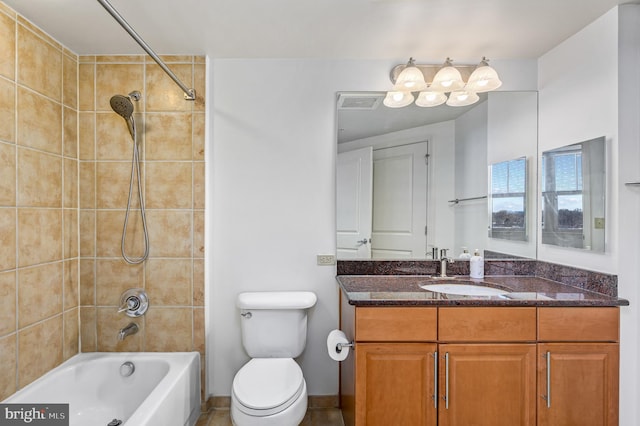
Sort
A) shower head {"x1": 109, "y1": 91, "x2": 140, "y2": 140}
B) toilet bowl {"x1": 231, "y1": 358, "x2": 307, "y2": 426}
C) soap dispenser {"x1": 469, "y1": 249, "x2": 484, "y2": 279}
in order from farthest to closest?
1. soap dispenser {"x1": 469, "y1": 249, "x2": 484, "y2": 279}
2. shower head {"x1": 109, "y1": 91, "x2": 140, "y2": 140}
3. toilet bowl {"x1": 231, "y1": 358, "x2": 307, "y2": 426}

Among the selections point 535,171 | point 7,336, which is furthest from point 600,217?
point 7,336

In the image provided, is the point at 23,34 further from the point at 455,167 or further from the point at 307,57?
the point at 455,167

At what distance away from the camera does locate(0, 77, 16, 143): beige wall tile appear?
5.24ft

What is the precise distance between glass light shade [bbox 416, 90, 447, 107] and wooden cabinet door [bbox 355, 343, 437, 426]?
4.82ft

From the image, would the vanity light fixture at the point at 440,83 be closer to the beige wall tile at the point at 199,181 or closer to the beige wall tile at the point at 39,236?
the beige wall tile at the point at 199,181

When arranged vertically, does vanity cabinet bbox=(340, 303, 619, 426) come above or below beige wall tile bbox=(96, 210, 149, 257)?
below

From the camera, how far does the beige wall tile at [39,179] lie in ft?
5.64

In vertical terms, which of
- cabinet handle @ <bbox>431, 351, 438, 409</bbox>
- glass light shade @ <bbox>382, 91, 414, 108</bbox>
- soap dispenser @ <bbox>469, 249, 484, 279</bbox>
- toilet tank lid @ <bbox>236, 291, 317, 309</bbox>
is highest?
glass light shade @ <bbox>382, 91, 414, 108</bbox>

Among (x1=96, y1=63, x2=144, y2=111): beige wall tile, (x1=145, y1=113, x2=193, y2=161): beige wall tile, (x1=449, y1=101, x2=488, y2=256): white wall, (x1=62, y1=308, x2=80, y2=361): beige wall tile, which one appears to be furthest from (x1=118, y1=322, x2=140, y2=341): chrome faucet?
(x1=449, y1=101, x2=488, y2=256): white wall

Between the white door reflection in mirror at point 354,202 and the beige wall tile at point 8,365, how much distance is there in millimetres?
1783

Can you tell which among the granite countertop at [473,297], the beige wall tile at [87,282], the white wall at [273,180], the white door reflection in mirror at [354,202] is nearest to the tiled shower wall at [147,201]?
the beige wall tile at [87,282]

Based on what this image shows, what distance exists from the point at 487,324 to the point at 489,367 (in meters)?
0.20

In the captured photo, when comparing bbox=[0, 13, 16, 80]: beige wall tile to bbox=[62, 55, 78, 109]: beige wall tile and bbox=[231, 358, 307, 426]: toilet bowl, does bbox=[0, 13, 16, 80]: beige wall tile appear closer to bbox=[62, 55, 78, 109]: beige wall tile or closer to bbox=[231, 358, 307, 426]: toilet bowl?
bbox=[62, 55, 78, 109]: beige wall tile

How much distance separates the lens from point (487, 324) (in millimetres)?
1593
